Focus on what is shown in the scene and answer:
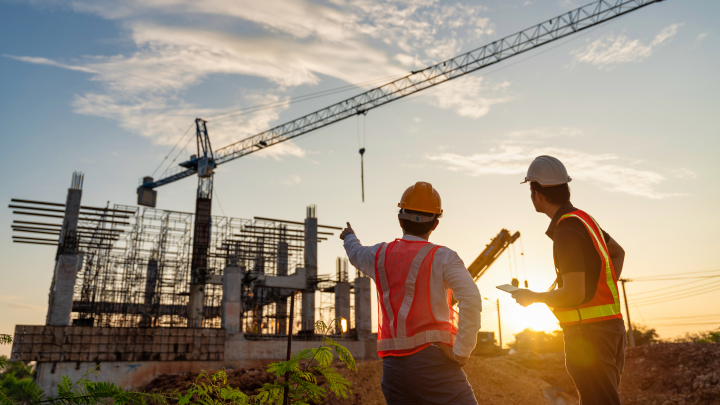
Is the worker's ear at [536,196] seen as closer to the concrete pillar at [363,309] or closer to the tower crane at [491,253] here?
the tower crane at [491,253]

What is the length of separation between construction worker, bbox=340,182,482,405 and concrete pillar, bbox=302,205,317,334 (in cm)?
3313

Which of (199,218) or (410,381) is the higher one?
(199,218)

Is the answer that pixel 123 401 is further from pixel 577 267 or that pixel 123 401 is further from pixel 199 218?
pixel 199 218

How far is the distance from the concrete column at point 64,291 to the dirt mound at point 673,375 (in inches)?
1050

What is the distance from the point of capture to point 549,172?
9.32 feet

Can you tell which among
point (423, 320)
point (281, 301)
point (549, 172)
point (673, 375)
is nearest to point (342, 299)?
point (281, 301)

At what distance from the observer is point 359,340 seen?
33594 millimetres

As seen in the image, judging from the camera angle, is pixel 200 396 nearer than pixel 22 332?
Yes

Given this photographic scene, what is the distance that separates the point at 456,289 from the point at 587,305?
0.72 m

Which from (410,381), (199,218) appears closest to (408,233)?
(410,381)

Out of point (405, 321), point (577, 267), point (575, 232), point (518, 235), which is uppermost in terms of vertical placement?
point (518, 235)

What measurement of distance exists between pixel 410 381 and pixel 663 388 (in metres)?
14.3

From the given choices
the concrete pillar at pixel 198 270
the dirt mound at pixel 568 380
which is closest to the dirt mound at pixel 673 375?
the dirt mound at pixel 568 380

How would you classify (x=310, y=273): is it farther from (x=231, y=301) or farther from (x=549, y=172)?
(x=549, y=172)
